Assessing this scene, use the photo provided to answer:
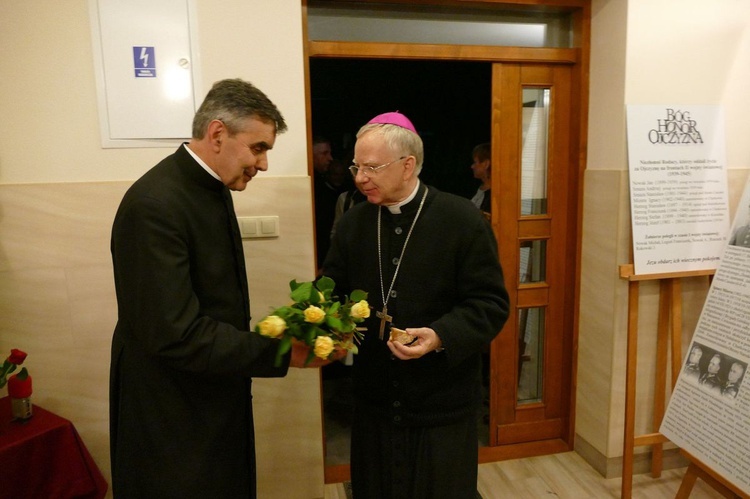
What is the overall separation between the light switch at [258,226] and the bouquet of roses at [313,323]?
0.73 metres

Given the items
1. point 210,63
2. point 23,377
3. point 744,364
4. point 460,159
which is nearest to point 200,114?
point 210,63

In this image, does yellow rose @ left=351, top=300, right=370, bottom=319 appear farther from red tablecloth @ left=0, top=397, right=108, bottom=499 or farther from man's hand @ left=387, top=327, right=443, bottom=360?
red tablecloth @ left=0, top=397, right=108, bottom=499

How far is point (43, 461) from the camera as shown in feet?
5.76

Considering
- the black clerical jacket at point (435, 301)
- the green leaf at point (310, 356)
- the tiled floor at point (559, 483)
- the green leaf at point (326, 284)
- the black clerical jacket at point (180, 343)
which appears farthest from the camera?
the tiled floor at point (559, 483)

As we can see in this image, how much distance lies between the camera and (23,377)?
5.94 feet

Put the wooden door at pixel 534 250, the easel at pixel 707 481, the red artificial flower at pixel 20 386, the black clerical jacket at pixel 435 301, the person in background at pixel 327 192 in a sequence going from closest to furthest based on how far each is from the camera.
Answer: the black clerical jacket at pixel 435 301, the red artificial flower at pixel 20 386, the easel at pixel 707 481, the wooden door at pixel 534 250, the person in background at pixel 327 192

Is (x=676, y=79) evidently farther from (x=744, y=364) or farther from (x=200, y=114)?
(x=200, y=114)

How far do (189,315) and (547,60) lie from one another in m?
2.02

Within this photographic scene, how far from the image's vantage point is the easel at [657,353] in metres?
2.15

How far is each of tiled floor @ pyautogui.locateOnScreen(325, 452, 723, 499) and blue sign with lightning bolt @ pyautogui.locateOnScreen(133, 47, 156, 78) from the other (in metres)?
1.98

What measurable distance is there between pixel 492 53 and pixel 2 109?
6.50ft

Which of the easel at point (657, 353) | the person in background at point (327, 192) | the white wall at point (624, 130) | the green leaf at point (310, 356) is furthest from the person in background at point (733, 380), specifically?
the person in background at point (327, 192)

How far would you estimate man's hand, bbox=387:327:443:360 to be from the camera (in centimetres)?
142

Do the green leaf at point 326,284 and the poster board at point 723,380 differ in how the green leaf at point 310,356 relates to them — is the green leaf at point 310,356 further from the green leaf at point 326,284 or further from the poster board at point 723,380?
the poster board at point 723,380
